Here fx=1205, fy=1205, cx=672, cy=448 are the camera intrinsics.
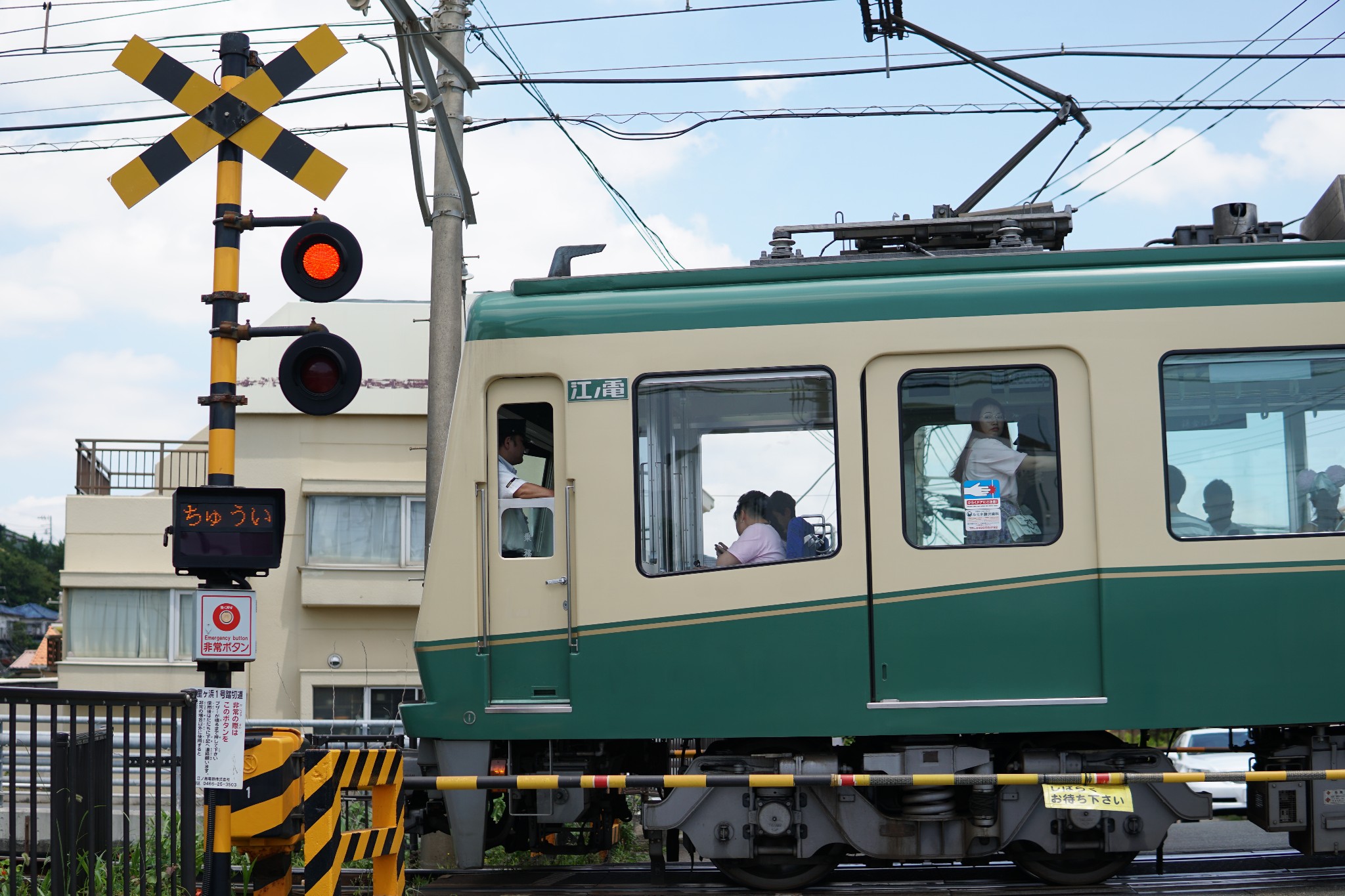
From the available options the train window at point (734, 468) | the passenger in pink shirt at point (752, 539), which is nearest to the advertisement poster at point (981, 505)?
the train window at point (734, 468)

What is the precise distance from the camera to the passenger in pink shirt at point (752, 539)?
6543mm

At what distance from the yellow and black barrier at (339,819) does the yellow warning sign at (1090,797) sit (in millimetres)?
3394

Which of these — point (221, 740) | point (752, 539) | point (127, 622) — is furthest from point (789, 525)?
point (127, 622)

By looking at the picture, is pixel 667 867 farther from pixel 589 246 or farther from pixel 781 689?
pixel 589 246

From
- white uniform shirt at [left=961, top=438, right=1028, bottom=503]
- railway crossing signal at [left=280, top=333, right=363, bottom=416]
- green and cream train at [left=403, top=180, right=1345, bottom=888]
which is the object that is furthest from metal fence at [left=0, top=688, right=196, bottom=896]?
white uniform shirt at [left=961, top=438, right=1028, bottom=503]

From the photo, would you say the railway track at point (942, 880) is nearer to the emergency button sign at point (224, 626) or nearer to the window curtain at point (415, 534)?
the emergency button sign at point (224, 626)

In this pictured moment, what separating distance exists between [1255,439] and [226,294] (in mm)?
5431

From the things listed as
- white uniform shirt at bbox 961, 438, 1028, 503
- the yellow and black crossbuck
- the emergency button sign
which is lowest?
the emergency button sign

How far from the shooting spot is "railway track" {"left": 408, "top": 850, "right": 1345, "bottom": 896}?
671 cm

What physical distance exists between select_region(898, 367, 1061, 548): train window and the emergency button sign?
337 cm

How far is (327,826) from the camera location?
19.4ft

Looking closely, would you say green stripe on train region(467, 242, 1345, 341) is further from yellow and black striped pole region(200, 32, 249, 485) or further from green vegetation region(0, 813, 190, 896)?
green vegetation region(0, 813, 190, 896)

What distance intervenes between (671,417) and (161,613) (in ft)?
61.9

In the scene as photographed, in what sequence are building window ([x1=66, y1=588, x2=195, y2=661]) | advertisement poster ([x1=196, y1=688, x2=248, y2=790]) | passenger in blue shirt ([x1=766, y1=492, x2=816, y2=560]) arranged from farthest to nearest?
building window ([x1=66, y1=588, x2=195, y2=661]) → passenger in blue shirt ([x1=766, y1=492, x2=816, y2=560]) → advertisement poster ([x1=196, y1=688, x2=248, y2=790])
